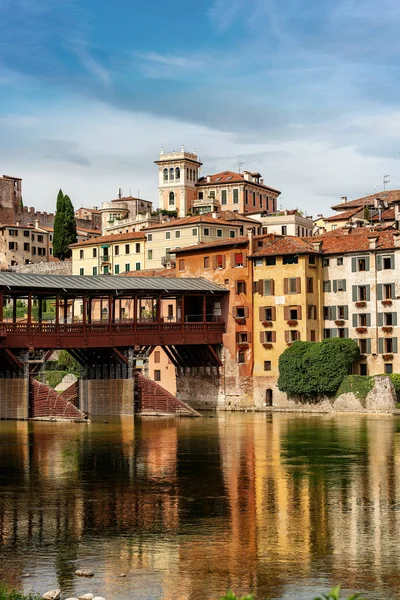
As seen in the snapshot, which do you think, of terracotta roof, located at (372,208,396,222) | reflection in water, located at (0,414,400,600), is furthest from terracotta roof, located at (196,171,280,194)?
reflection in water, located at (0,414,400,600)

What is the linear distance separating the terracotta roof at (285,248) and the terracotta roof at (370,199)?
3678 cm

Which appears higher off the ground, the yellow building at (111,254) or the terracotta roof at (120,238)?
the terracotta roof at (120,238)

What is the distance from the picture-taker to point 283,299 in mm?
69938

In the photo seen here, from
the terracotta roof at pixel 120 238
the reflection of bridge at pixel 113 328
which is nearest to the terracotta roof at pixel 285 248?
the reflection of bridge at pixel 113 328

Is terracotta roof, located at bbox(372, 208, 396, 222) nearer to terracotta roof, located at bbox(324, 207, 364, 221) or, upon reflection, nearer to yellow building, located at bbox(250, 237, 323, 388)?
terracotta roof, located at bbox(324, 207, 364, 221)

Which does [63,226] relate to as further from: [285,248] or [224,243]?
[285,248]

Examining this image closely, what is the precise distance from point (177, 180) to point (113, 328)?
7110 centimetres

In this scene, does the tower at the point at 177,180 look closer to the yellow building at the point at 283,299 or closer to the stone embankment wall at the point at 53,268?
the stone embankment wall at the point at 53,268

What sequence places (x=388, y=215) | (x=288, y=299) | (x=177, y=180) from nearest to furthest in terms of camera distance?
(x=288, y=299) → (x=388, y=215) → (x=177, y=180)

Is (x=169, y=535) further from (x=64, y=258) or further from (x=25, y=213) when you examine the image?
(x=25, y=213)

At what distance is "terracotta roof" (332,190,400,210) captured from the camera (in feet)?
358

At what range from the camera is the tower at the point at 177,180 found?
134125mm

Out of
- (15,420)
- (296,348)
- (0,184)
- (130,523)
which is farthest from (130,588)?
(0,184)

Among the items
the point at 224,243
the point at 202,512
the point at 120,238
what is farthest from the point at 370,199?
the point at 202,512
